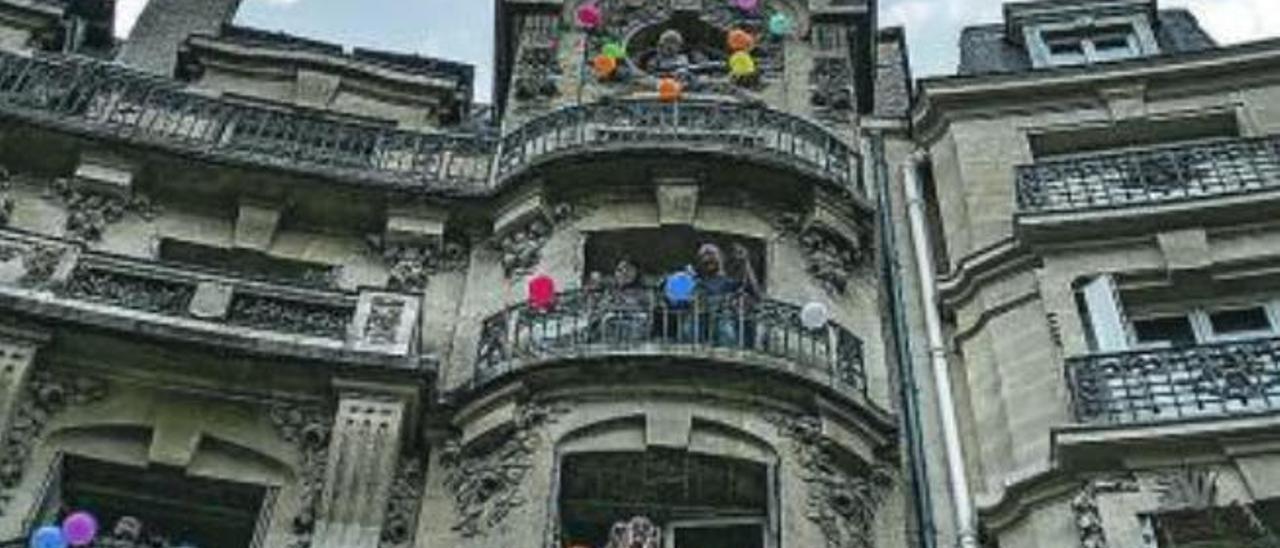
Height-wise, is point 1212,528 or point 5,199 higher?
point 5,199

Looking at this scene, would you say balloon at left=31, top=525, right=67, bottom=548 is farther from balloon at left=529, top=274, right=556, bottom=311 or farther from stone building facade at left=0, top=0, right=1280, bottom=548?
balloon at left=529, top=274, right=556, bottom=311

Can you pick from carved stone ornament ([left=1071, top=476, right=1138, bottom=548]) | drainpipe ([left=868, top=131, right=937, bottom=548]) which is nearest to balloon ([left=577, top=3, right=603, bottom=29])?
drainpipe ([left=868, top=131, right=937, bottom=548])

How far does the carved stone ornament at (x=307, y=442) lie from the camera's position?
13312mm

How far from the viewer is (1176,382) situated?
1330cm

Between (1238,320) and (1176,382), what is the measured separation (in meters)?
1.66

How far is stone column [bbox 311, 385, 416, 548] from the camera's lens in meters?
12.9

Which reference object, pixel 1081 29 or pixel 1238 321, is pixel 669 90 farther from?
pixel 1238 321

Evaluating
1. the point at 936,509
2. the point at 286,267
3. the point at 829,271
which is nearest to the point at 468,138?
the point at 286,267

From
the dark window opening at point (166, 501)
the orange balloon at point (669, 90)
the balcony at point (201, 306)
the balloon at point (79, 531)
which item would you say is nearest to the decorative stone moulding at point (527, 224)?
the balcony at point (201, 306)

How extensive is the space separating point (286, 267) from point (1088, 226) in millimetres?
7293

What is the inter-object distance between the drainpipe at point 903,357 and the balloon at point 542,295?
9.85 ft

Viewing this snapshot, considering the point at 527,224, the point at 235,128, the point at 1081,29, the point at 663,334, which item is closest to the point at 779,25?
the point at 1081,29

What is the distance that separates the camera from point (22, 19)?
18.7 metres

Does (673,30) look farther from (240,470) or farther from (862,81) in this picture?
(240,470)
